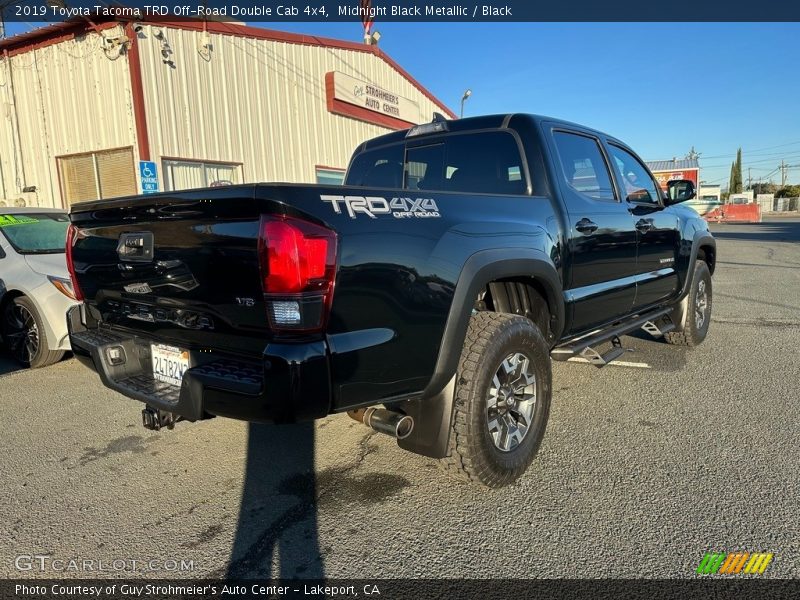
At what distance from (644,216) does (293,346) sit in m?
3.33

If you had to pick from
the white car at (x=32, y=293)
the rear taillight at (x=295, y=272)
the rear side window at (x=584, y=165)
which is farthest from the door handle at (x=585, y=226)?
the white car at (x=32, y=293)

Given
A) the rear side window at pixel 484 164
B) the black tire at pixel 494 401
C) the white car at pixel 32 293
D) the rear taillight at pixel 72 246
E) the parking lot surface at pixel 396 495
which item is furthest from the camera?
the white car at pixel 32 293

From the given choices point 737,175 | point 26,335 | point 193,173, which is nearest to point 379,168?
point 26,335

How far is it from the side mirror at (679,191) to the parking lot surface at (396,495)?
1577 millimetres

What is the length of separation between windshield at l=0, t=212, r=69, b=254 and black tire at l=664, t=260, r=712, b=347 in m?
6.24

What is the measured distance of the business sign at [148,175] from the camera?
1004 centimetres

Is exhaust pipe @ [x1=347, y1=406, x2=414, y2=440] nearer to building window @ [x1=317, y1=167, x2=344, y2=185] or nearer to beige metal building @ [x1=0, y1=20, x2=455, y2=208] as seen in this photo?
beige metal building @ [x1=0, y1=20, x2=455, y2=208]

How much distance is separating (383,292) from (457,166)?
5.68ft

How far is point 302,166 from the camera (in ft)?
45.0

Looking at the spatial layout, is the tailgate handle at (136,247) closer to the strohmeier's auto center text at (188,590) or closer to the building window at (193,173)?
the strohmeier's auto center text at (188,590)

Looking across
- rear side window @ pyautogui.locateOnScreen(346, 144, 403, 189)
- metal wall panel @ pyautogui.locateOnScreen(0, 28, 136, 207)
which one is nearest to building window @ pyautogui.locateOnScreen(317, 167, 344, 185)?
metal wall panel @ pyautogui.locateOnScreen(0, 28, 136, 207)

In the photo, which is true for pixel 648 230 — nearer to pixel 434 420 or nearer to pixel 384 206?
pixel 434 420

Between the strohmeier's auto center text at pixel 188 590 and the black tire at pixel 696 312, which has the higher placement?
the black tire at pixel 696 312

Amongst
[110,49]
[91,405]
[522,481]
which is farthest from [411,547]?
[110,49]
